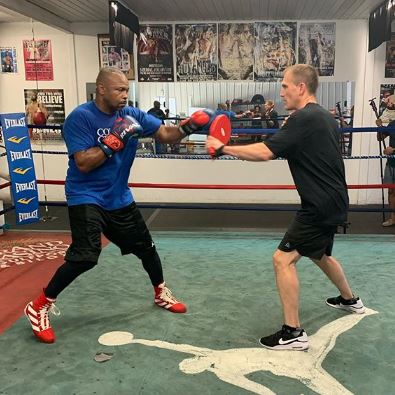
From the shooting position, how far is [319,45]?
531 centimetres

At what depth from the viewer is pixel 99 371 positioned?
178cm

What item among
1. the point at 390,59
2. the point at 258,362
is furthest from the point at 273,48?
the point at 258,362

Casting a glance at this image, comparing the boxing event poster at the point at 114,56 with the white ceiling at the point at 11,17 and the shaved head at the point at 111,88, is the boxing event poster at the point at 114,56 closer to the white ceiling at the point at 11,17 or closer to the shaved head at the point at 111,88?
the white ceiling at the point at 11,17

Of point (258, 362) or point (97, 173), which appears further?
point (97, 173)

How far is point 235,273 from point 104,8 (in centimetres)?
339

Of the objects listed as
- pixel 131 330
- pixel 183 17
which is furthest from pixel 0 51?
pixel 131 330

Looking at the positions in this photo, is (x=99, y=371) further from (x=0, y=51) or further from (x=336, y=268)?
(x=0, y=51)

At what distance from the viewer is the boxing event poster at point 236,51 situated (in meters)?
5.33

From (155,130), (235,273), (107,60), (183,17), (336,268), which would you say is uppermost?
(183,17)

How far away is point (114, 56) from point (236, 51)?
1521 millimetres

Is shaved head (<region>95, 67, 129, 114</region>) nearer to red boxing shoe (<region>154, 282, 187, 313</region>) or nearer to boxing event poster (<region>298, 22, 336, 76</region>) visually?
red boxing shoe (<region>154, 282, 187, 313</region>)

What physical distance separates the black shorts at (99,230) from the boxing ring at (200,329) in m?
0.38

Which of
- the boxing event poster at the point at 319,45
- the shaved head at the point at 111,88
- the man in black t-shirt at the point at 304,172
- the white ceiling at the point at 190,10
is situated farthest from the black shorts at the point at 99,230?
the boxing event poster at the point at 319,45

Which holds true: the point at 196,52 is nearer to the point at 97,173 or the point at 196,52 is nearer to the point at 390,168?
the point at 390,168
